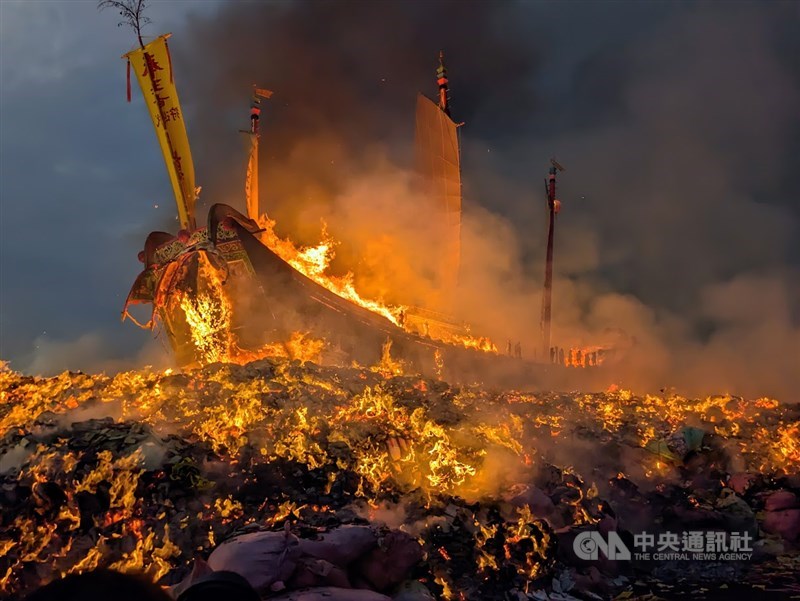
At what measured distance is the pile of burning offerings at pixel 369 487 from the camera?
7133mm

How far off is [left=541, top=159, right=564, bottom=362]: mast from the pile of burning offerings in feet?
72.1

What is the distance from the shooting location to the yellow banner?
19.7 m

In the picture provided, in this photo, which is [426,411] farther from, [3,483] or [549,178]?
[549,178]

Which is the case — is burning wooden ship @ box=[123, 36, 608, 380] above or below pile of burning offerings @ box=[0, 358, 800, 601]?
above

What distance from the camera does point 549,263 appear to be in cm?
3831

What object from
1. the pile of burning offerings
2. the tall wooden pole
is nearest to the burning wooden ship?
the pile of burning offerings

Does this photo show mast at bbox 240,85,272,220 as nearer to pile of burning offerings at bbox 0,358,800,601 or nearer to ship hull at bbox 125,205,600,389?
ship hull at bbox 125,205,600,389

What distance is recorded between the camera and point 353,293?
95.3 ft

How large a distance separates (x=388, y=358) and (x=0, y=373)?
13649 millimetres

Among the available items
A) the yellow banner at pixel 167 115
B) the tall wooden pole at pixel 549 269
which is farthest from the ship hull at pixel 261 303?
the tall wooden pole at pixel 549 269

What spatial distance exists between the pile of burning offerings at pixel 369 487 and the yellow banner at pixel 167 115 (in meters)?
9.55

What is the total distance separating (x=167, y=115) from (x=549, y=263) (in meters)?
26.8

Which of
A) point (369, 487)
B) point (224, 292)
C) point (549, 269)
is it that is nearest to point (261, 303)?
point (224, 292)

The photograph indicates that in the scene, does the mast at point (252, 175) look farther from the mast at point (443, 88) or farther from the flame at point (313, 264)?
the mast at point (443, 88)
